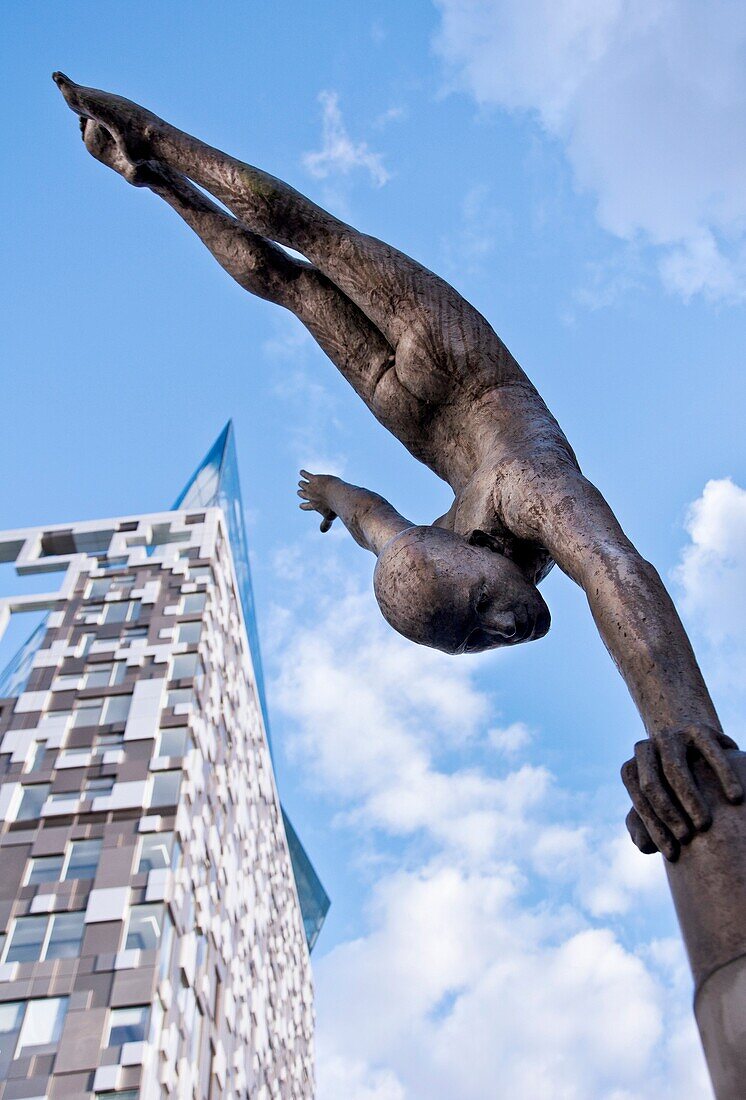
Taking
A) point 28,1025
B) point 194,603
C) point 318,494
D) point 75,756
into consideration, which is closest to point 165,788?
point 75,756

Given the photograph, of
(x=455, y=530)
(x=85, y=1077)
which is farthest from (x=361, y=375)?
(x=85, y=1077)

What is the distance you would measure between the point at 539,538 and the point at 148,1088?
18.5m

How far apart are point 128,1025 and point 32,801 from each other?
22.9 feet

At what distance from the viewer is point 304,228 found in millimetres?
4082

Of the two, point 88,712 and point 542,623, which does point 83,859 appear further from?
point 542,623

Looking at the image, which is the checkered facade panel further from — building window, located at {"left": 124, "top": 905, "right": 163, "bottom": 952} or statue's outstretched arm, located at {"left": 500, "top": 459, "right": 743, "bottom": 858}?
A: statue's outstretched arm, located at {"left": 500, "top": 459, "right": 743, "bottom": 858}

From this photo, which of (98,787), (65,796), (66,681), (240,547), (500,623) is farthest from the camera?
(240,547)

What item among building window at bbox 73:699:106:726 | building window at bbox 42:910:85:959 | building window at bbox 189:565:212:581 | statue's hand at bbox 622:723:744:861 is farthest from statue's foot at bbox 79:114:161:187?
building window at bbox 189:565:212:581

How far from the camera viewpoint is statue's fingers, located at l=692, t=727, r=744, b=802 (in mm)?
2150

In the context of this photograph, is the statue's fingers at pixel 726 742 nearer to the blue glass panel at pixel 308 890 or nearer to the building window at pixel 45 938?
the building window at pixel 45 938

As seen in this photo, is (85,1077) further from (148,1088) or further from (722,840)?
(722,840)

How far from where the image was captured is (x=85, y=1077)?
17547mm

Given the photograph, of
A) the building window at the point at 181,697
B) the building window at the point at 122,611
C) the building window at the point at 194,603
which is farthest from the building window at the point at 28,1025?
the building window at the point at 194,603

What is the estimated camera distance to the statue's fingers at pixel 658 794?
2178 millimetres
